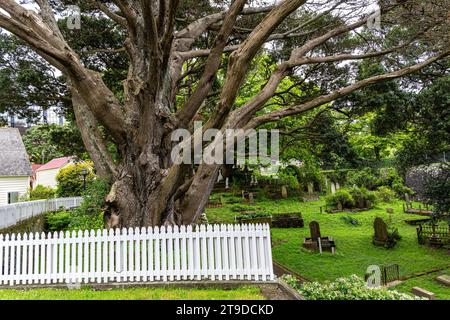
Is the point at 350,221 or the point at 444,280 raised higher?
the point at 350,221

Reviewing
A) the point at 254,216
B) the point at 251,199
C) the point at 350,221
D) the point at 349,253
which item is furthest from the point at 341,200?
the point at 349,253

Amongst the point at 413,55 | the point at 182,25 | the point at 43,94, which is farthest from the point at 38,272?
the point at 413,55

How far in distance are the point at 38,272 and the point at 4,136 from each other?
1970cm

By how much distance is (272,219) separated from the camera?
698 inches

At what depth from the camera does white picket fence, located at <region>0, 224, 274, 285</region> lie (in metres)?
5.19

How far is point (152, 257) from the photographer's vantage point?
530 cm

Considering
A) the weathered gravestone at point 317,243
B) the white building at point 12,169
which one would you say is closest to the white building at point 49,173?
the white building at point 12,169

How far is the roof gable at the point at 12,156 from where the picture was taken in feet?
61.9

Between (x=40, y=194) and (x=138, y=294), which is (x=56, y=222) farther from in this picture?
(x=40, y=194)

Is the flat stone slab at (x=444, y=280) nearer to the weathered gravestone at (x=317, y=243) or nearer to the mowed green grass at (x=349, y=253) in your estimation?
the mowed green grass at (x=349, y=253)

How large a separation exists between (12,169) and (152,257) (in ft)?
61.2

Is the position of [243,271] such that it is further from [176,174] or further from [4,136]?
[4,136]

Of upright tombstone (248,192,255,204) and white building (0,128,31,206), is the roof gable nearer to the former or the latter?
white building (0,128,31,206)

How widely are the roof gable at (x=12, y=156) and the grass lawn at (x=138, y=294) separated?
17.1m
